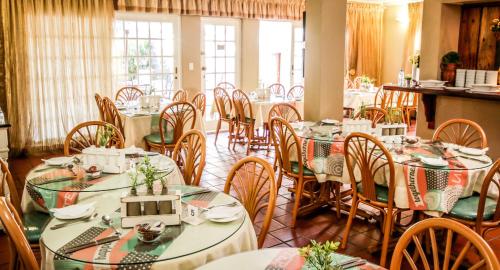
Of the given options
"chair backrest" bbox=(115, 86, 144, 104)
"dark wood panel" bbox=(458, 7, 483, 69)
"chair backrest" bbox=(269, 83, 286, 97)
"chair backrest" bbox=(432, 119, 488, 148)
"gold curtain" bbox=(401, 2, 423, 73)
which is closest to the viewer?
"chair backrest" bbox=(432, 119, 488, 148)

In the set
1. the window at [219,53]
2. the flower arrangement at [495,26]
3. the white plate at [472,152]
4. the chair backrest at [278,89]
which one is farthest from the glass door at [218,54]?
the white plate at [472,152]

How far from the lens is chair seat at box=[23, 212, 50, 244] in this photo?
2600 millimetres

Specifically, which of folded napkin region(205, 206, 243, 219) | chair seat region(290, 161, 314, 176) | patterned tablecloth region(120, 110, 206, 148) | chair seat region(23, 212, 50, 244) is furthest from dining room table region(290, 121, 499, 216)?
patterned tablecloth region(120, 110, 206, 148)

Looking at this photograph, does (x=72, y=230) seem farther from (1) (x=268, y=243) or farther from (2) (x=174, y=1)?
(2) (x=174, y=1)

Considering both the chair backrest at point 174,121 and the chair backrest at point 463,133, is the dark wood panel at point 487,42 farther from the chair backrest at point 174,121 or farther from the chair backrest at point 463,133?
the chair backrest at point 174,121

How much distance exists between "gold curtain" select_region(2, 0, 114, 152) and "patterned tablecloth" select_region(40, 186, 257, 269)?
4.71m

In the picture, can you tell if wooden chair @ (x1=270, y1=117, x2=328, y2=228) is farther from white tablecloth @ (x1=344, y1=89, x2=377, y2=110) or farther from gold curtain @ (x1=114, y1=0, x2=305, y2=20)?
white tablecloth @ (x1=344, y1=89, x2=377, y2=110)

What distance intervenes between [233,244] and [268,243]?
1.68 meters

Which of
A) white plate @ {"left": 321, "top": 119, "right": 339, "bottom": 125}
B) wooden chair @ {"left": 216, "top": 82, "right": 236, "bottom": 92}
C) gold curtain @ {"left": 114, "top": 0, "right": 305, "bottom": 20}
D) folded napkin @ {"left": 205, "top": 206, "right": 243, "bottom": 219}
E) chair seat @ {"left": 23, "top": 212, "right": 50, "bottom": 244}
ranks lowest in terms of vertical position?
chair seat @ {"left": 23, "top": 212, "right": 50, "bottom": 244}

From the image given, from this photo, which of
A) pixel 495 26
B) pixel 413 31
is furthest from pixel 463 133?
pixel 413 31

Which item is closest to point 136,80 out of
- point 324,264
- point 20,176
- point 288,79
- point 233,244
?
point 20,176

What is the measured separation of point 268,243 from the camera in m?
3.57

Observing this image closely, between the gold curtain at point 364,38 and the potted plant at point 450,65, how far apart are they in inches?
188

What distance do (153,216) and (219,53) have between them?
631cm
